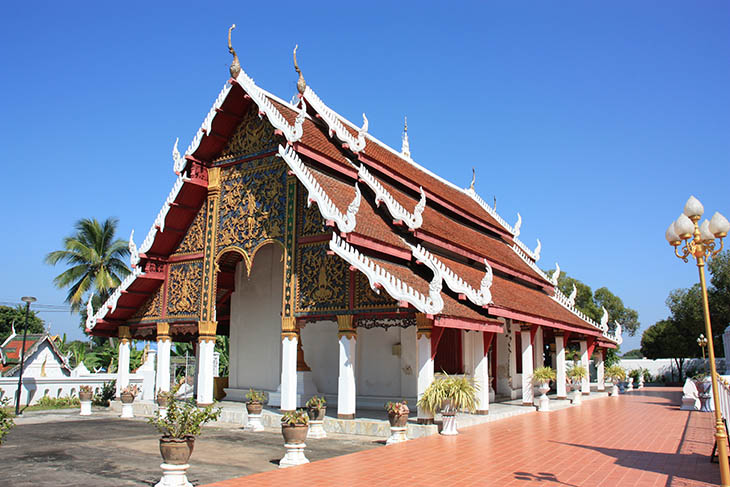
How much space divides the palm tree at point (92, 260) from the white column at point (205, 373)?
18.2 m

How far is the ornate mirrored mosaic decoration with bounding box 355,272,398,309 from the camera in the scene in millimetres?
11773

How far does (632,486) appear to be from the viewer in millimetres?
6816

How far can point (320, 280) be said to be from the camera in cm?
1304

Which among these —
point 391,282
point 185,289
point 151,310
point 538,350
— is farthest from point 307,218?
point 538,350

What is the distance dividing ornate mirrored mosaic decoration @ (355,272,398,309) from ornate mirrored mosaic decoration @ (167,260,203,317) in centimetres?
501

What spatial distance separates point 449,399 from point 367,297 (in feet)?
8.46

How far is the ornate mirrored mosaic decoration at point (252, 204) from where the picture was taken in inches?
559

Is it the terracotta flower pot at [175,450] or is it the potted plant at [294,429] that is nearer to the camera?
the terracotta flower pot at [175,450]

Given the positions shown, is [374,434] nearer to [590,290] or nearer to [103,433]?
[103,433]

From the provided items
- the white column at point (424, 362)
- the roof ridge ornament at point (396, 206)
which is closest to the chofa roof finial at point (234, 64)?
the roof ridge ornament at point (396, 206)

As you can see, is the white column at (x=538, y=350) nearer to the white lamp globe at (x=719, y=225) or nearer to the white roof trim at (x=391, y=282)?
the white roof trim at (x=391, y=282)

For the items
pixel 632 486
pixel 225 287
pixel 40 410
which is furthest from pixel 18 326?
pixel 632 486

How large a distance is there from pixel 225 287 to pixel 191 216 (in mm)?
2619

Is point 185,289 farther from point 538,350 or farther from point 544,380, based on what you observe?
point 538,350
